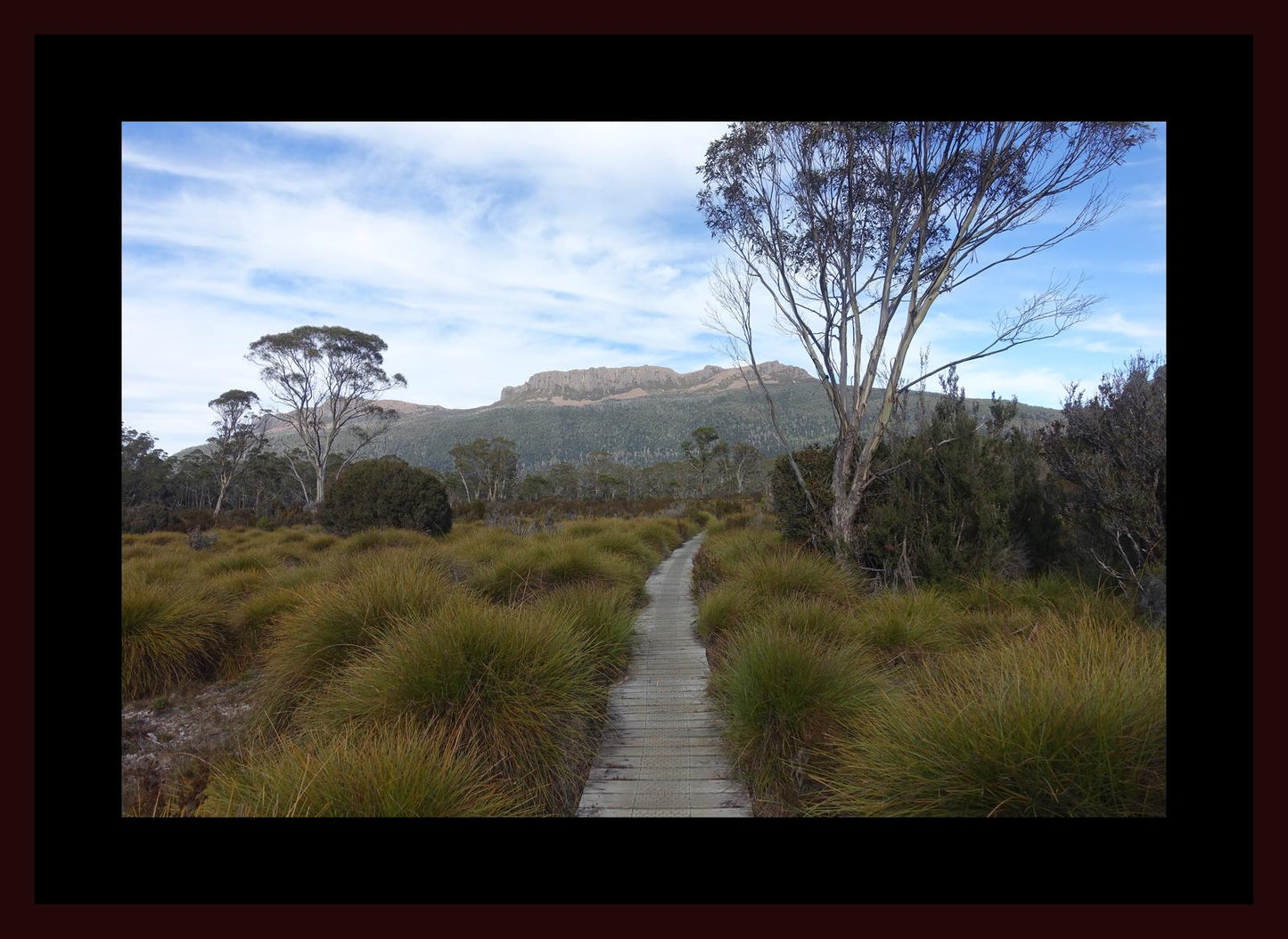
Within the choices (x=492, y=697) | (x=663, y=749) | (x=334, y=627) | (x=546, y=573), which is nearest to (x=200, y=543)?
(x=546, y=573)

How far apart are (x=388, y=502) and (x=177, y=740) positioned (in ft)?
39.2

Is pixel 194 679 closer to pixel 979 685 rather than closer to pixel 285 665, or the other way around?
pixel 285 665

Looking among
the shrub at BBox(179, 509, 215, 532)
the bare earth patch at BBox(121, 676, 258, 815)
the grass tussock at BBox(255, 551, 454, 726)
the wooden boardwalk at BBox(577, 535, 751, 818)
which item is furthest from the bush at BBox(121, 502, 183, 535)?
the wooden boardwalk at BBox(577, 535, 751, 818)

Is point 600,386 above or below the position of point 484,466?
above

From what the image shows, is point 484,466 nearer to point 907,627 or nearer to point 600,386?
point 907,627

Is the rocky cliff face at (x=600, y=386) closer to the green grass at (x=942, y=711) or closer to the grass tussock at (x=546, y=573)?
the grass tussock at (x=546, y=573)

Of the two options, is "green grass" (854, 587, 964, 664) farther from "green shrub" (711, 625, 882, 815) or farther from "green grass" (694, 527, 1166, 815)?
"green shrub" (711, 625, 882, 815)

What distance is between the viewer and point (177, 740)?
441cm

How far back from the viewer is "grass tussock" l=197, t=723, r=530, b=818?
228cm

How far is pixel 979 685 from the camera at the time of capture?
3107 millimetres

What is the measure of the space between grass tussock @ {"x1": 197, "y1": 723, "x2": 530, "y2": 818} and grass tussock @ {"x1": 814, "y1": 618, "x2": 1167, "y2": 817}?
1765mm
